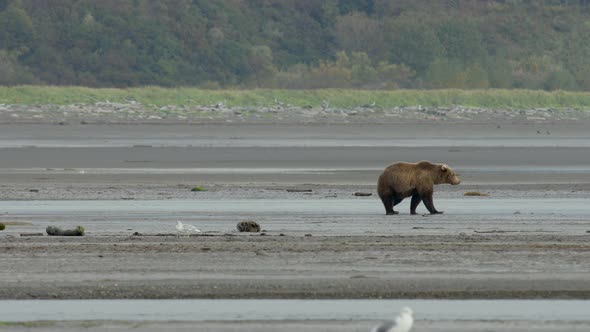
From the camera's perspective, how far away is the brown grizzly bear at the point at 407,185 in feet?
59.2

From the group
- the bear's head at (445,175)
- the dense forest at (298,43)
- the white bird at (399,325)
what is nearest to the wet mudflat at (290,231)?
the bear's head at (445,175)

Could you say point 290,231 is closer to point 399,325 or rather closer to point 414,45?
point 399,325

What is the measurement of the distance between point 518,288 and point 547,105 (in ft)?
151

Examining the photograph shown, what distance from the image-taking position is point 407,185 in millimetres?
18156

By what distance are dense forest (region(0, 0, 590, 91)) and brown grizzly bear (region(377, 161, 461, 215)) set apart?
4127 centimetres

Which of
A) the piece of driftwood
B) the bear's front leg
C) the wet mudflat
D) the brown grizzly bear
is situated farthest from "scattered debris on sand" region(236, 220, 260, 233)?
the bear's front leg

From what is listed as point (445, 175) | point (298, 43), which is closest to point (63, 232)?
point (445, 175)

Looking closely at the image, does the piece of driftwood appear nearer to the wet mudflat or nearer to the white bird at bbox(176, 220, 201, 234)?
the wet mudflat

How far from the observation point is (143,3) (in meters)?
70.2

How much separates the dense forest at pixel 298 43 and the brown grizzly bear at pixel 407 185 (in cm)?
4127

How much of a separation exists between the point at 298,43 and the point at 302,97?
15465mm

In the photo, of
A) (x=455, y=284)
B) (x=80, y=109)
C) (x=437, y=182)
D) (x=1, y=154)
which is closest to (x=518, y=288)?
(x=455, y=284)

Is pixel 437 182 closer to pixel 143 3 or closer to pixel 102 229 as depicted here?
pixel 102 229

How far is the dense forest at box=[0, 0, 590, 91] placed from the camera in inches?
2494
